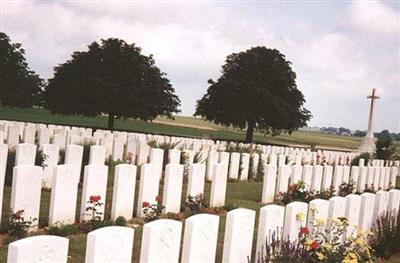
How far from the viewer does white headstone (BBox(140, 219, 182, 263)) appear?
4.01 m

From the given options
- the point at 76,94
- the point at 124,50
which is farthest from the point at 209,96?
the point at 76,94

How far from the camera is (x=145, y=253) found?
4.01 meters

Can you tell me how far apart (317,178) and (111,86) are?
87.7 feet

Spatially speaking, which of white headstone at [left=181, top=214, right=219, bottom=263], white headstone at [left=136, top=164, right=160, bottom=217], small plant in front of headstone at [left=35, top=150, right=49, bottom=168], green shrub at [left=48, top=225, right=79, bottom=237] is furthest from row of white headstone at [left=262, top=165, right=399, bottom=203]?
white headstone at [left=181, top=214, right=219, bottom=263]

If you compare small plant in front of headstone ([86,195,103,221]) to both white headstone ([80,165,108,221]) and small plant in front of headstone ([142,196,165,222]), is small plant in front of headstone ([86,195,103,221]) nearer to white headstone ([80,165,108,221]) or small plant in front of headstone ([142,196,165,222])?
white headstone ([80,165,108,221])

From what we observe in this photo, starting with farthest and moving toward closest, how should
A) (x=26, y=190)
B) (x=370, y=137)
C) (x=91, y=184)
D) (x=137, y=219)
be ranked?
(x=370, y=137)
(x=137, y=219)
(x=91, y=184)
(x=26, y=190)

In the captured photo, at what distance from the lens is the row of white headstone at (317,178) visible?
11141mm

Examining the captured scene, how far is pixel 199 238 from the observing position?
4570 mm

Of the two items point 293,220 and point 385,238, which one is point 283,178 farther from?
point 293,220

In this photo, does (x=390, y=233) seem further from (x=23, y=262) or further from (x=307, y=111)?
(x=307, y=111)

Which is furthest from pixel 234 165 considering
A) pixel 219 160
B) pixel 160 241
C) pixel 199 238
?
pixel 160 241

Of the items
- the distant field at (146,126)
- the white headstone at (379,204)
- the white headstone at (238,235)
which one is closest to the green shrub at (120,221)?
the white headstone at (238,235)

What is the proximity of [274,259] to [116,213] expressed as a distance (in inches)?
130

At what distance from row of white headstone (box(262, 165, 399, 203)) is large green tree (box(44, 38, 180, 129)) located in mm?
24128
